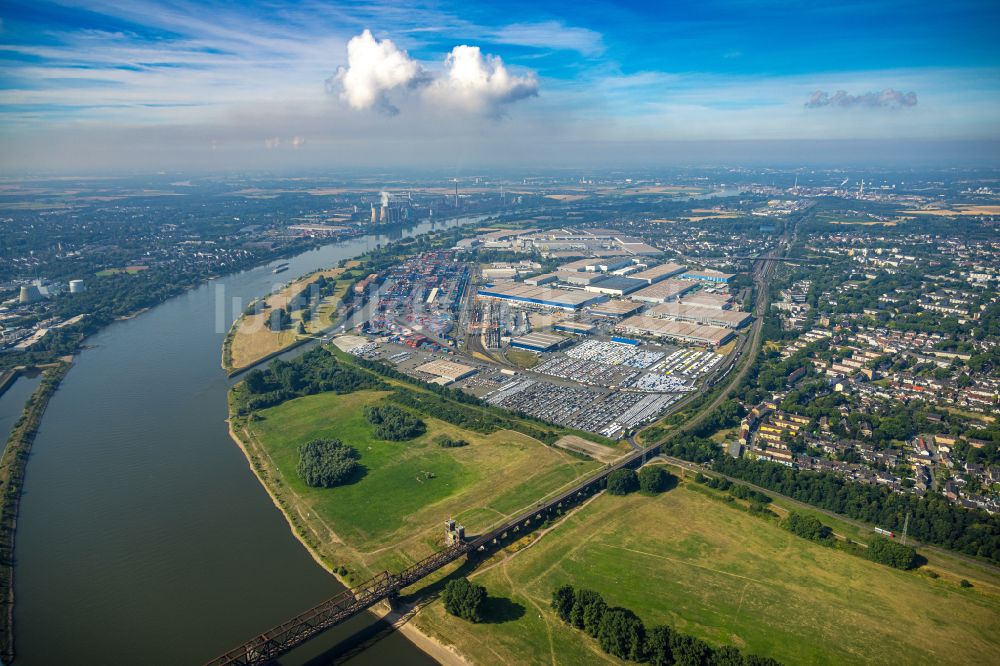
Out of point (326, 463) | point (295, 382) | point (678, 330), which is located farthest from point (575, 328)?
point (326, 463)

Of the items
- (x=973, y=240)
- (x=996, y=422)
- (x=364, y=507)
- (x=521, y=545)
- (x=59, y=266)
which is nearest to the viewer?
(x=521, y=545)

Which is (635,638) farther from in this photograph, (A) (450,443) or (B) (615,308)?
(B) (615,308)

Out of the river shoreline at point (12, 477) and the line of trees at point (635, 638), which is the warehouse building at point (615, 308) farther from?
the river shoreline at point (12, 477)

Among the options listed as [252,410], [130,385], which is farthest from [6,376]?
[252,410]

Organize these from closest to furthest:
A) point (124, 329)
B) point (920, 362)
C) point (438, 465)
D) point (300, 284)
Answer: point (438, 465) < point (920, 362) < point (124, 329) < point (300, 284)

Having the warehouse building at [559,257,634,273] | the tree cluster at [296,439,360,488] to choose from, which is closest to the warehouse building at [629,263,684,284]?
the warehouse building at [559,257,634,273]

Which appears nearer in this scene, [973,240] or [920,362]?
[920,362]

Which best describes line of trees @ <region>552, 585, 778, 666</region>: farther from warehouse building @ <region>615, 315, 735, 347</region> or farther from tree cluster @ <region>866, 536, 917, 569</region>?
warehouse building @ <region>615, 315, 735, 347</region>

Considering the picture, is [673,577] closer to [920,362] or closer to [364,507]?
[364,507]
